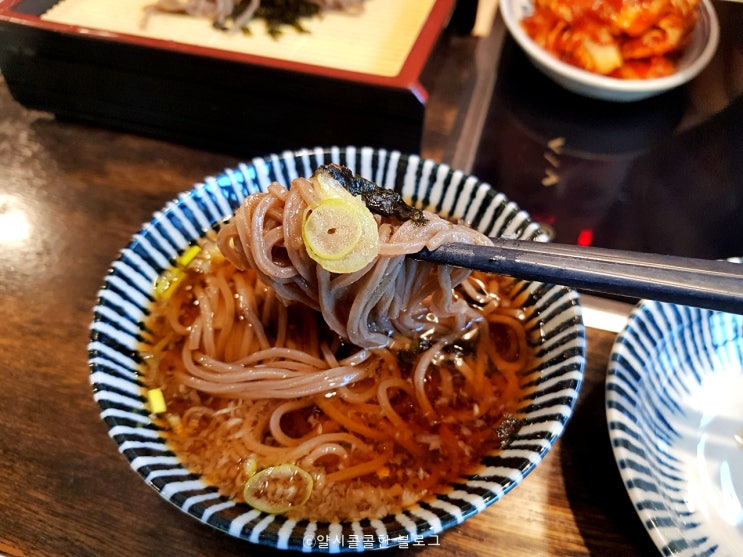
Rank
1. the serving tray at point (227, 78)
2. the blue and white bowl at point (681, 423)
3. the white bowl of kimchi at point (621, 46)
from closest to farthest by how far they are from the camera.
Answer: the blue and white bowl at point (681, 423)
the serving tray at point (227, 78)
the white bowl of kimchi at point (621, 46)

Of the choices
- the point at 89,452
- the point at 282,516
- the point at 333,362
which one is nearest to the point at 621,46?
the point at 333,362

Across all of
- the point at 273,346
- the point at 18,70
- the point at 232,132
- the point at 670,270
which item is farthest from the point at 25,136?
the point at 670,270

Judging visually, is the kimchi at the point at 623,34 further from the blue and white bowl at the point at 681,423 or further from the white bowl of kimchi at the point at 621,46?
the blue and white bowl at the point at 681,423

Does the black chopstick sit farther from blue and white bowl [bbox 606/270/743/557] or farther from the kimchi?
the kimchi

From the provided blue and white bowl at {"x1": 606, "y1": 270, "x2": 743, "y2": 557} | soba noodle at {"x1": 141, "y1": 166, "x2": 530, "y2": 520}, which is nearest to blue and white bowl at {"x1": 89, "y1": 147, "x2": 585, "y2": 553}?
soba noodle at {"x1": 141, "y1": 166, "x2": 530, "y2": 520}

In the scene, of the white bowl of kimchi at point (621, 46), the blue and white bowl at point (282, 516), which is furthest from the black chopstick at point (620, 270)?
the white bowl of kimchi at point (621, 46)

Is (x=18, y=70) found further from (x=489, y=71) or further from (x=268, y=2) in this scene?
(x=489, y=71)

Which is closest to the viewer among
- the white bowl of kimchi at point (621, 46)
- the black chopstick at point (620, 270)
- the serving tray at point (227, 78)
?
the black chopstick at point (620, 270)
